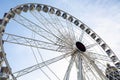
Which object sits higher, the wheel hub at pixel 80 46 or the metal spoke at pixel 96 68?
the wheel hub at pixel 80 46

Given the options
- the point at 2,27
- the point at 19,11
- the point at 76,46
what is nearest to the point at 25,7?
the point at 19,11

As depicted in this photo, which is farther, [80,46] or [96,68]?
[80,46]

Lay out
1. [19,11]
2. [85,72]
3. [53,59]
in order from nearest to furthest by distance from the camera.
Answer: [53,59]
[85,72]
[19,11]

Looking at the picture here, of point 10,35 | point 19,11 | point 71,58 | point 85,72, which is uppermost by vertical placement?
point 19,11

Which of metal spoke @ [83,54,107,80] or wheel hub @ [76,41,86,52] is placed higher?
wheel hub @ [76,41,86,52]

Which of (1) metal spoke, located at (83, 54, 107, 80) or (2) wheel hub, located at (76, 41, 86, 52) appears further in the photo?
(2) wheel hub, located at (76, 41, 86, 52)

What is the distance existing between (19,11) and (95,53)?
9980mm

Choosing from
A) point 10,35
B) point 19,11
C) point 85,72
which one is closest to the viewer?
point 10,35

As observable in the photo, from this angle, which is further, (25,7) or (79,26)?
(79,26)

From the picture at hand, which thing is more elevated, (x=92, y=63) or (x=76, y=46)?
(x=76, y=46)

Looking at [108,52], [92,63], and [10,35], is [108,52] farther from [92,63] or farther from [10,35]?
[10,35]

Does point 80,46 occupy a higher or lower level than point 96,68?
higher

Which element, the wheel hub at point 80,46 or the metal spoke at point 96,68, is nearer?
the metal spoke at point 96,68

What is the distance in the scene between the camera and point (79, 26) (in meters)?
34.9
